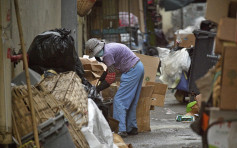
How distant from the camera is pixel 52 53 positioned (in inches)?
249

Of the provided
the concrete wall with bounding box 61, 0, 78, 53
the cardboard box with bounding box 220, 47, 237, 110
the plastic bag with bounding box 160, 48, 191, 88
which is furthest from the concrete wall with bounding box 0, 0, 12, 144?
the plastic bag with bounding box 160, 48, 191, 88

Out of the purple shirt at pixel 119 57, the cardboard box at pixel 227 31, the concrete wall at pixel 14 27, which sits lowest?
the purple shirt at pixel 119 57

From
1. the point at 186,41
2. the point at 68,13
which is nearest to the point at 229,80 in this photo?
the point at 68,13

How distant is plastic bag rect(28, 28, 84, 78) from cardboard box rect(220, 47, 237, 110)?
132 inches

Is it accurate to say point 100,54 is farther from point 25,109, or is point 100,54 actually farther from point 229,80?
point 229,80

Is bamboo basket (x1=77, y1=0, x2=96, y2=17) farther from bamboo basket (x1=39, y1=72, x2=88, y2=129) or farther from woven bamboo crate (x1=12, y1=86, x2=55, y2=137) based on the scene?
woven bamboo crate (x1=12, y1=86, x2=55, y2=137)

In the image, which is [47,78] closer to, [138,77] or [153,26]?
[138,77]

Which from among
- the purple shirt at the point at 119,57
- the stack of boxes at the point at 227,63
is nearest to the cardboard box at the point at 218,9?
the stack of boxes at the point at 227,63

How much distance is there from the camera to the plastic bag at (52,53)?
20.8 feet

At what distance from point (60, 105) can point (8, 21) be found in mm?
1040

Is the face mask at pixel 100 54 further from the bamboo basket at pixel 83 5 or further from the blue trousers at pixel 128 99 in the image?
the bamboo basket at pixel 83 5

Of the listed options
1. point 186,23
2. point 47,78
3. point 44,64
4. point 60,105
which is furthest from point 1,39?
point 186,23

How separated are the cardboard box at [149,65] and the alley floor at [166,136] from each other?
81 cm

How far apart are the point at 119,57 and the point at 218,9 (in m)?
4.16
